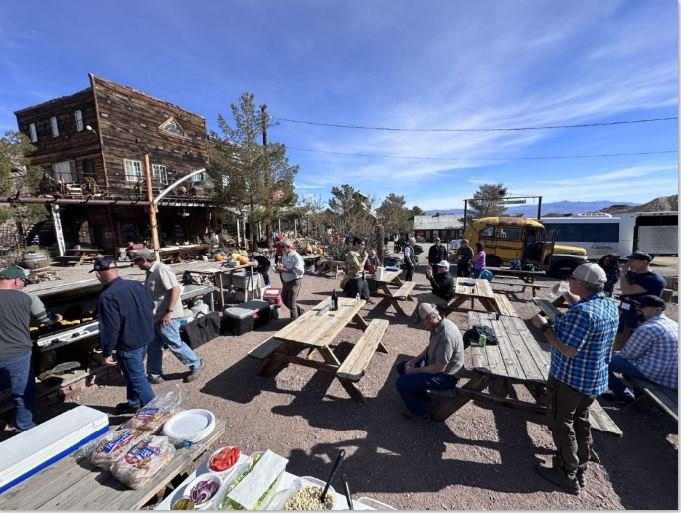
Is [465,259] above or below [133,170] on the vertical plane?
Result: below

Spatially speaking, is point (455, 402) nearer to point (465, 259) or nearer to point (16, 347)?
point (16, 347)

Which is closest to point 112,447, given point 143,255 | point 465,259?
point 143,255

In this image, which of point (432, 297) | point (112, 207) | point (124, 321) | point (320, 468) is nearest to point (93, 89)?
point (112, 207)

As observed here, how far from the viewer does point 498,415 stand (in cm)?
344

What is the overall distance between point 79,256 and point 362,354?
689 inches

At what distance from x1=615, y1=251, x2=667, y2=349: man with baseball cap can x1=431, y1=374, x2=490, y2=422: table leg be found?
122 inches

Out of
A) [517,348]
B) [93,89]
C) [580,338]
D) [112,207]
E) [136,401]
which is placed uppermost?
[93,89]

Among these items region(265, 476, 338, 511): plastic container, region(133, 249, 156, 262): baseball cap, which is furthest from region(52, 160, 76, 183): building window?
region(265, 476, 338, 511): plastic container

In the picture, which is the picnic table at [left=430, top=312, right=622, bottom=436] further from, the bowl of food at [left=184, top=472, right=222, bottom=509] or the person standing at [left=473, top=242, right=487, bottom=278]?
the person standing at [left=473, top=242, right=487, bottom=278]

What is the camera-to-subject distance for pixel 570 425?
8.03 feet

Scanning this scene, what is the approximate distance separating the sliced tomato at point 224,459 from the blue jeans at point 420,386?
6.21 ft

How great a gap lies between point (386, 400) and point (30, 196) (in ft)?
56.3

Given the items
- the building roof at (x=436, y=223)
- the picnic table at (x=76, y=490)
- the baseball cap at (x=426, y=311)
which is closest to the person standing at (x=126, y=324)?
the picnic table at (x=76, y=490)

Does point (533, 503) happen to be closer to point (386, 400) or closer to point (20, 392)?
point (386, 400)
